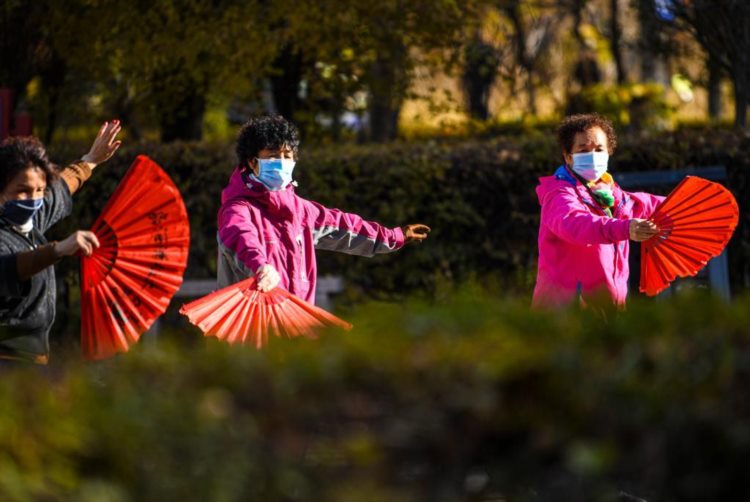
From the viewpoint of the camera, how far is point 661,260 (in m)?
7.38

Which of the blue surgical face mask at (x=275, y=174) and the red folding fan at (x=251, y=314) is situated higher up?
the blue surgical face mask at (x=275, y=174)

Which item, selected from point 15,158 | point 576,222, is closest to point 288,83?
point 576,222

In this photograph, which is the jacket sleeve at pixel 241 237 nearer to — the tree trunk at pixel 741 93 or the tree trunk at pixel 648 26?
the tree trunk at pixel 741 93

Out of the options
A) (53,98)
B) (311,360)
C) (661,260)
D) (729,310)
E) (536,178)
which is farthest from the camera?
(53,98)

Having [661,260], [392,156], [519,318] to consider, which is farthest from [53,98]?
[519,318]

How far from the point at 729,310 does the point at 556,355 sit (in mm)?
672

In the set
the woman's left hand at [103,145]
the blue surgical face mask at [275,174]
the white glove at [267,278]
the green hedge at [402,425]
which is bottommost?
the green hedge at [402,425]

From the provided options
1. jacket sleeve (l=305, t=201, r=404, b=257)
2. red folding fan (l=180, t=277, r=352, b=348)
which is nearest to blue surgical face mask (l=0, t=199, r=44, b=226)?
red folding fan (l=180, t=277, r=352, b=348)

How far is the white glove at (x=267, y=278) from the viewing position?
21.1 ft

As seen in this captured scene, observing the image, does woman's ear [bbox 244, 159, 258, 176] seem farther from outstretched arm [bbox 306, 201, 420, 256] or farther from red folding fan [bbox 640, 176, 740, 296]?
red folding fan [bbox 640, 176, 740, 296]

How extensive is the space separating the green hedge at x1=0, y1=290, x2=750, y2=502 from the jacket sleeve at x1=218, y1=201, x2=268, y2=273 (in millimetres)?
3014

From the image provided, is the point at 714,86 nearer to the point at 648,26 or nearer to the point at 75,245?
the point at 648,26

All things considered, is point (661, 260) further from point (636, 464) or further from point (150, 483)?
point (150, 483)

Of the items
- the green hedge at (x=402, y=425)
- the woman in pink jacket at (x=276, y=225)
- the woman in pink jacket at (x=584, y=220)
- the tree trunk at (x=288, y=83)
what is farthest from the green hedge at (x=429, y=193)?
the green hedge at (x=402, y=425)
